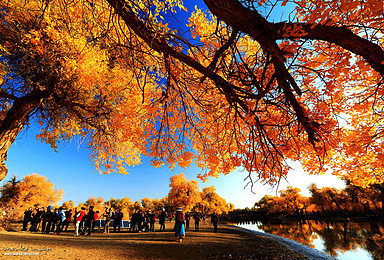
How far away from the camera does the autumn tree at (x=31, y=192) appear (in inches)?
1325

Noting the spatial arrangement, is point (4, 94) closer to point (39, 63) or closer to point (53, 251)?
point (39, 63)

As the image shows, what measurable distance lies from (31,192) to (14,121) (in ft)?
141

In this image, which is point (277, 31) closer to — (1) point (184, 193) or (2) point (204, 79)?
(2) point (204, 79)

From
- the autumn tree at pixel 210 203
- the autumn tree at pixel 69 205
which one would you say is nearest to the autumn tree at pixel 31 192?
the autumn tree at pixel 69 205

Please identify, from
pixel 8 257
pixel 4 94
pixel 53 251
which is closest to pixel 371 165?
pixel 53 251

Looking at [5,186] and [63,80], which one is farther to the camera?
[5,186]

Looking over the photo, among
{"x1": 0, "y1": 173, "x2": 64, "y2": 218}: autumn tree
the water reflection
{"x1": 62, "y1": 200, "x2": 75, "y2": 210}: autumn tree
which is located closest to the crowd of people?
the water reflection

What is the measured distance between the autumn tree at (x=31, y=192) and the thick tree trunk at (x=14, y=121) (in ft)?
118

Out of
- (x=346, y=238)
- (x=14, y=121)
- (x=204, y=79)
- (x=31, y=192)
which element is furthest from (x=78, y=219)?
(x=31, y=192)

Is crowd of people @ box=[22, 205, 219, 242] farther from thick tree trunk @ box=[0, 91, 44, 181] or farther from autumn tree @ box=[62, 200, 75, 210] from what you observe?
autumn tree @ box=[62, 200, 75, 210]

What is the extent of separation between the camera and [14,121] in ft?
23.6

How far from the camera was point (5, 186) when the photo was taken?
34.3m

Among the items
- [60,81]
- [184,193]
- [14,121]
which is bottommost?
[184,193]

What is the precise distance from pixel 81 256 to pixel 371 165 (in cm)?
1625
